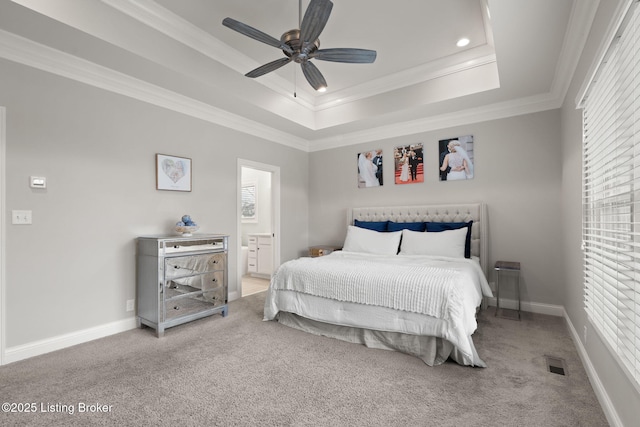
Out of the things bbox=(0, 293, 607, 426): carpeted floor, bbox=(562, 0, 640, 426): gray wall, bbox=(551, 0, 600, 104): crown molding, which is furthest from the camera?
bbox=(551, 0, 600, 104): crown molding

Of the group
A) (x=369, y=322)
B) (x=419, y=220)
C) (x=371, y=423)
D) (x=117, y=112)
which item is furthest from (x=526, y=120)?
(x=117, y=112)

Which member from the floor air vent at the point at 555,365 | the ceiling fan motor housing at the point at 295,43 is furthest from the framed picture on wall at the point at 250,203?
the floor air vent at the point at 555,365

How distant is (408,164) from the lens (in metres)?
4.79

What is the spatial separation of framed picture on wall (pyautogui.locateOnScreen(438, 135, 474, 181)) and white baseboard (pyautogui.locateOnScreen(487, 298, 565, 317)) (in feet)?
5.70

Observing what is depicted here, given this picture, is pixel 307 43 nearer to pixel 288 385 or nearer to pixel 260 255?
pixel 288 385

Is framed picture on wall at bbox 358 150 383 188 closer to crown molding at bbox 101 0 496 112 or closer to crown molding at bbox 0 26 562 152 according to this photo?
crown molding at bbox 0 26 562 152

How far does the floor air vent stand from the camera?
7.63 feet

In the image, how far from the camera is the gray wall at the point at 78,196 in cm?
258

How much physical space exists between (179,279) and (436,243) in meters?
3.09

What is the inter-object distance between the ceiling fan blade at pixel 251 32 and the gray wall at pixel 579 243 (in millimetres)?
2102

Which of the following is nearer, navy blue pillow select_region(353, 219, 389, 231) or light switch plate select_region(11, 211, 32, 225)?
light switch plate select_region(11, 211, 32, 225)

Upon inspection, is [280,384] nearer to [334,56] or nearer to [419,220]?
[334,56]

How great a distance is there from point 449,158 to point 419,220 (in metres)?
1.01

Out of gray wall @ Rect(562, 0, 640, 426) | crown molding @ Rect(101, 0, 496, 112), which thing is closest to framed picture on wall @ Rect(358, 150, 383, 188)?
crown molding @ Rect(101, 0, 496, 112)
